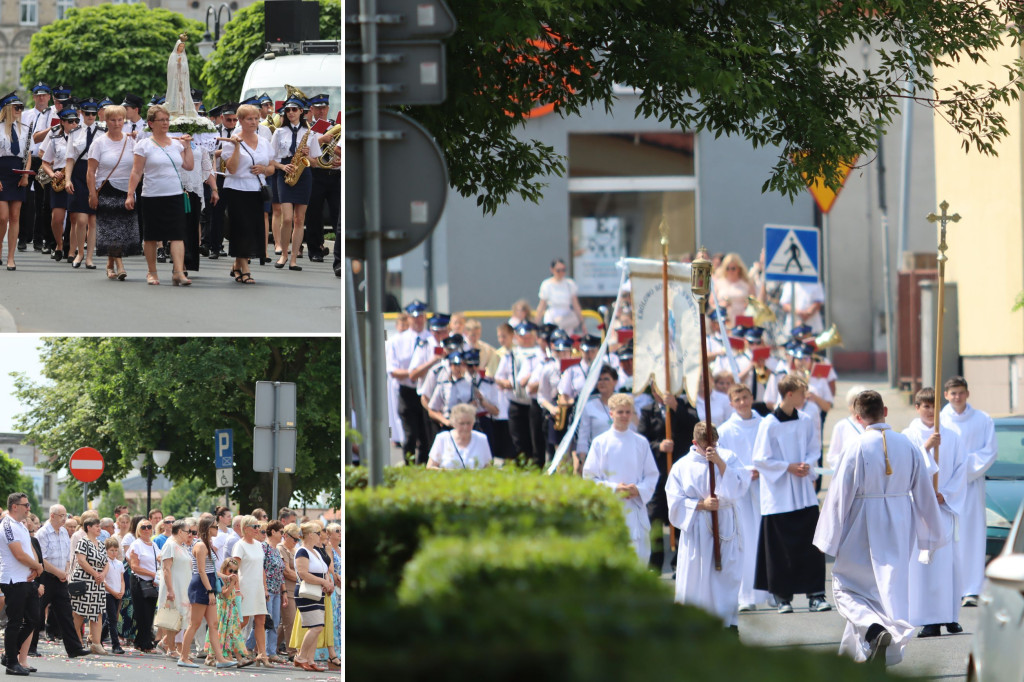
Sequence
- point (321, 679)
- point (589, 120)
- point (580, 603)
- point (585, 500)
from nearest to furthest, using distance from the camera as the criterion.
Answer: point (580, 603)
point (585, 500)
point (321, 679)
point (589, 120)

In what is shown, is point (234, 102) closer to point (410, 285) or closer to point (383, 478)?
point (383, 478)

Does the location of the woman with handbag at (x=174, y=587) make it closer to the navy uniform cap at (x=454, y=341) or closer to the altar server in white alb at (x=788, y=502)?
the navy uniform cap at (x=454, y=341)

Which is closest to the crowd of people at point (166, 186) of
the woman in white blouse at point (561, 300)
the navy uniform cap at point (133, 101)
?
the navy uniform cap at point (133, 101)

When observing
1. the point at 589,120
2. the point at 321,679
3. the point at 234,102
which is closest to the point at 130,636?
the point at 321,679

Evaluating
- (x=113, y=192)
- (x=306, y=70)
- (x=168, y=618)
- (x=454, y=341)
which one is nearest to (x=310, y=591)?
(x=168, y=618)

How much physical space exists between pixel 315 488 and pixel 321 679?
1.28m

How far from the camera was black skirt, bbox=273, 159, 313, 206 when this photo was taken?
7893 millimetres

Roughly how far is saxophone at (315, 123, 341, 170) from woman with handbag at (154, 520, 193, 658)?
7761 millimetres

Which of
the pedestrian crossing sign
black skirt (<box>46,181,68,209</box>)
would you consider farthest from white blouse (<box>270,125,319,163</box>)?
the pedestrian crossing sign

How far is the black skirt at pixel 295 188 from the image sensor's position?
311 inches

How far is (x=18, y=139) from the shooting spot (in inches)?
345

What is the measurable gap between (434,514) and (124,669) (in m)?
8.82

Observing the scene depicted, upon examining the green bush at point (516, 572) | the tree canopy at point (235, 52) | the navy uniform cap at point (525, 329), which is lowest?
the green bush at point (516, 572)

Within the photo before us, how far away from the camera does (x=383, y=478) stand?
6.08m
